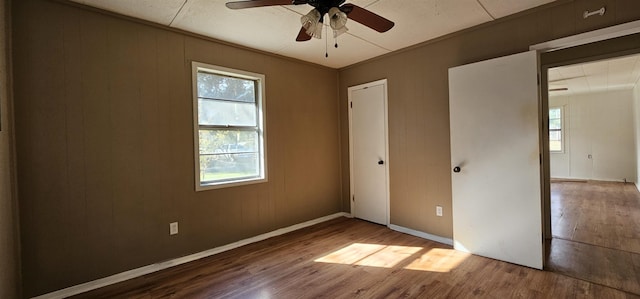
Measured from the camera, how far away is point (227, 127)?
10.5ft

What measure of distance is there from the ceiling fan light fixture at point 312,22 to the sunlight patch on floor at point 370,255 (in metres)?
2.13

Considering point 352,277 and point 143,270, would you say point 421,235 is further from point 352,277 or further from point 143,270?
point 143,270

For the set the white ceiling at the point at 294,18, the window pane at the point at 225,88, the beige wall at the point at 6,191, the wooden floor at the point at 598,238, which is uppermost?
the white ceiling at the point at 294,18

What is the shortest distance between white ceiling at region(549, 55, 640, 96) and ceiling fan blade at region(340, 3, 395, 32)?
Result: 346 centimetres

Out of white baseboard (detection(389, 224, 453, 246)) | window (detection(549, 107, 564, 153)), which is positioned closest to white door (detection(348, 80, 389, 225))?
white baseboard (detection(389, 224, 453, 246))

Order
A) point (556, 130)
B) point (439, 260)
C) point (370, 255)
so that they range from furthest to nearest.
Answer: point (556, 130)
point (370, 255)
point (439, 260)

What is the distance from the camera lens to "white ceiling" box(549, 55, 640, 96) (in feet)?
14.3

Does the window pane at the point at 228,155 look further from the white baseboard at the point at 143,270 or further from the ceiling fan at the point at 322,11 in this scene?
the ceiling fan at the point at 322,11

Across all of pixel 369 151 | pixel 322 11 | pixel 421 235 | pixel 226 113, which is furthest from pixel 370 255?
pixel 322 11

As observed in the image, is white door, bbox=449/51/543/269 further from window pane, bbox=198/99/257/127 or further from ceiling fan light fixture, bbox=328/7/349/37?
window pane, bbox=198/99/257/127

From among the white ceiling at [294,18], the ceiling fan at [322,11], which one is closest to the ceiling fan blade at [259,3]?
the ceiling fan at [322,11]

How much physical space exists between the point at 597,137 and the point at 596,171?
890 mm

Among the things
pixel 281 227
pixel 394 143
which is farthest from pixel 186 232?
pixel 394 143

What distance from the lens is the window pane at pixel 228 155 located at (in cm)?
305
